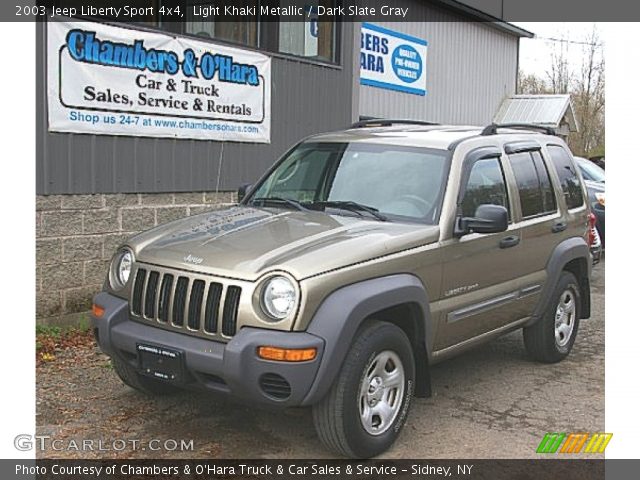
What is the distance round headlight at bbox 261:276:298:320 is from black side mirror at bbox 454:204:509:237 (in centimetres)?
153

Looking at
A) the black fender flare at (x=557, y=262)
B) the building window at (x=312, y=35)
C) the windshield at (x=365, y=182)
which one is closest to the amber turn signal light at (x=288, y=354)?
the windshield at (x=365, y=182)

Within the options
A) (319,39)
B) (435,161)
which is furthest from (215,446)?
(319,39)

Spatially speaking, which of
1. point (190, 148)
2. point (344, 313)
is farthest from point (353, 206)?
point (190, 148)

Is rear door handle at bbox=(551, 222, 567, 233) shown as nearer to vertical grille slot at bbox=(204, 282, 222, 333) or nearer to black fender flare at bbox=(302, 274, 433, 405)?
black fender flare at bbox=(302, 274, 433, 405)

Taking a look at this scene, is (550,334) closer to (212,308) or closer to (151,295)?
(212,308)

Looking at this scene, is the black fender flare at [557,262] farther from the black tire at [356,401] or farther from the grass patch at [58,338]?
the grass patch at [58,338]

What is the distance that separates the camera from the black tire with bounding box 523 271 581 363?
663 centimetres

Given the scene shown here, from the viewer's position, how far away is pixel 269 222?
17.0 ft

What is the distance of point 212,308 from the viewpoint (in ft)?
14.4

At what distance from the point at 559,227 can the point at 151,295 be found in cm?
366

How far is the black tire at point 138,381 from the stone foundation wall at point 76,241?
2206 millimetres

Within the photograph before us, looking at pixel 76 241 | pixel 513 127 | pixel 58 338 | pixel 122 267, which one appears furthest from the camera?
pixel 76 241

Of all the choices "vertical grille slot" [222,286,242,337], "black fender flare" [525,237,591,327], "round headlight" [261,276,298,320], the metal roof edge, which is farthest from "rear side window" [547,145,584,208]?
the metal roof edge

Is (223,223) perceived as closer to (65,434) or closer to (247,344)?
(247,344)
